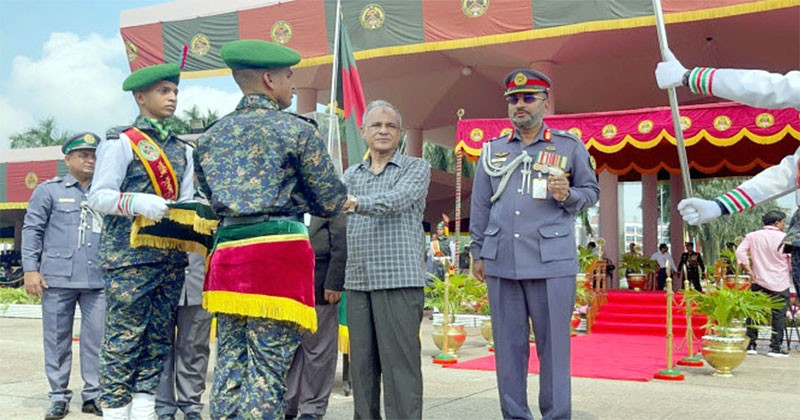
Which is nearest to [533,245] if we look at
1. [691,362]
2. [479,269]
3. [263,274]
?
[479,269]

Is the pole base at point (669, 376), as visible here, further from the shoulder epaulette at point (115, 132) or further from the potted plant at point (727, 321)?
the shoulder epaulette at point (115, 132)

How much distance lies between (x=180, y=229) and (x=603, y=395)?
351 centimetres

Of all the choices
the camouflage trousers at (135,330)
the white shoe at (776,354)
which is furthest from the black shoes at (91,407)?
the white shoe at (776,354)

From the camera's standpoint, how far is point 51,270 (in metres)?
5.01

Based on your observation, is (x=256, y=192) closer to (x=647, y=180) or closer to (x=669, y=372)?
(x=669, y=372)

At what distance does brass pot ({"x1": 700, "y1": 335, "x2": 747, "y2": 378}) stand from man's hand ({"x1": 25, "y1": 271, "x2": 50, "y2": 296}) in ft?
18.3

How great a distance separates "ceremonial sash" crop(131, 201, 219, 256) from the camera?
3.31 m

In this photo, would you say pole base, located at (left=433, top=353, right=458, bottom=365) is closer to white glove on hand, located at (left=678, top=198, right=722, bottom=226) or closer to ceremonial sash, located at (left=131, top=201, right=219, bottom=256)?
ceremonial sash, located at (left=131, top=201, right=219, bottom=256)

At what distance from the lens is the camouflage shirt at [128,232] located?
3516 mm

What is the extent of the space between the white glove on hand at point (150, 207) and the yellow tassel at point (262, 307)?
19.5 inches

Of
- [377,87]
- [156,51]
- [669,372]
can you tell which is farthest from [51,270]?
[377,87]

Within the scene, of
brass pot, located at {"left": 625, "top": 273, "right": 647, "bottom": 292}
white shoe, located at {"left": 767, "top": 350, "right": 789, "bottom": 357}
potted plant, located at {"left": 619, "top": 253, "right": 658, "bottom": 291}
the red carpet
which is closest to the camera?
the red carpet

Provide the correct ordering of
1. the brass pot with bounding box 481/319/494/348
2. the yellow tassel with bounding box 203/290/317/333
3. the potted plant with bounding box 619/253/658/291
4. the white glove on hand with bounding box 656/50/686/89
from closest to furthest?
the white glove on hand with bounding box 656/50/686/89 → the yellow tassel with bounding box 203/290/317/333 → the brass pot with bounding box 481/319/494/348 → the potted plant with bounding box 619/253/658/291

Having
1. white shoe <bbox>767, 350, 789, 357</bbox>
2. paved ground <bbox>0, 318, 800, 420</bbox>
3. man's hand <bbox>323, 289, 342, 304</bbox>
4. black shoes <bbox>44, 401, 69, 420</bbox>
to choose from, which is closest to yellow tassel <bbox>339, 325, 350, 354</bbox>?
paved ground <bbox>0, 318, 800, 420</bbox>
